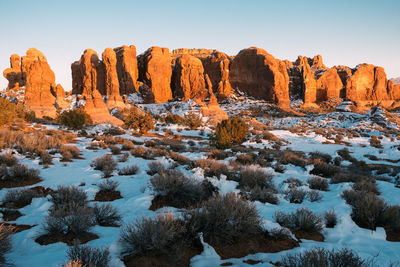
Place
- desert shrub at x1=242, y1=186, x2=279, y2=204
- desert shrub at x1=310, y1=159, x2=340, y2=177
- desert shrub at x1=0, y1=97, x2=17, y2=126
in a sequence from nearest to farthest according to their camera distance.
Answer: desert shrub at x1=242, y1=186, x2=279, y2=204 < desert shrub at x1=310, y1=159, x2=340, y2=177 < desert shrub at x1=0, y1=97, x2=17, y2=126

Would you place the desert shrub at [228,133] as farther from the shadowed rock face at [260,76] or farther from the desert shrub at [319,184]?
the shadowed rock face at [260,76]

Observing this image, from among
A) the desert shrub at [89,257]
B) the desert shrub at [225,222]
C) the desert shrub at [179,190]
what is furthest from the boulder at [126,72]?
the desert shrub at [89,257]

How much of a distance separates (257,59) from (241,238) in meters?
74.8

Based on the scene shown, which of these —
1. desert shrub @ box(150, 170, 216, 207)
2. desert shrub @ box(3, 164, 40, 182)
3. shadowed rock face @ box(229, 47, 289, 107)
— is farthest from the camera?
shadowed rock face @ box(229, 47, 289, 107)

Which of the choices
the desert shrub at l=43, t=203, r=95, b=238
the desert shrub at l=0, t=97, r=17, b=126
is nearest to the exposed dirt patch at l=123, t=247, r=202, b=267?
the desert shrub at l=43, t=203, r=95, b=238

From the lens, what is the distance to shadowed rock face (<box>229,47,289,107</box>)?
221 ft

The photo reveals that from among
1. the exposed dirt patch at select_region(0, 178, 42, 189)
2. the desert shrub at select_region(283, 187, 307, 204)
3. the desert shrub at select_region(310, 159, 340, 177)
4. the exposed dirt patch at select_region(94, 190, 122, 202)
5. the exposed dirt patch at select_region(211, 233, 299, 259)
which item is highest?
the exposed dirt patch at select_region(0, 178, 42, 189)

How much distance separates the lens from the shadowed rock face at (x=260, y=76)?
67375 millimetres

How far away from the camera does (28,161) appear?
765 cm

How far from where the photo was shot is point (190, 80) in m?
67.2

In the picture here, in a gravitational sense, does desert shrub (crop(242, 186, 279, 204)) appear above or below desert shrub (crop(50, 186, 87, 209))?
below

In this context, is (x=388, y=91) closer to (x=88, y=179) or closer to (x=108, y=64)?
(x=108, y=64)

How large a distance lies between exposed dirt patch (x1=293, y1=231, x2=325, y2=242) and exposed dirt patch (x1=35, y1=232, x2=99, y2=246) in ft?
10.3

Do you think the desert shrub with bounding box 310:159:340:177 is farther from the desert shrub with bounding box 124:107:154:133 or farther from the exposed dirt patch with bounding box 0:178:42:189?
the desert shrub with bounding box 124:107:154:133
